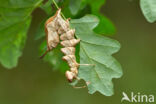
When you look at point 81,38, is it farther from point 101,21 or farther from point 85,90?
point 85,90

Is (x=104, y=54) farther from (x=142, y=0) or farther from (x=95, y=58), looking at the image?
(x=142, y=0)

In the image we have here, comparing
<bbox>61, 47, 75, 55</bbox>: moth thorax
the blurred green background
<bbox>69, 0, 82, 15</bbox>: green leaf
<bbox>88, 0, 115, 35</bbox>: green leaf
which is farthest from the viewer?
the blurred green background

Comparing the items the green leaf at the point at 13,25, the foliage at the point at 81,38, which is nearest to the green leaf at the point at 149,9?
the foliage at the point at 81,38

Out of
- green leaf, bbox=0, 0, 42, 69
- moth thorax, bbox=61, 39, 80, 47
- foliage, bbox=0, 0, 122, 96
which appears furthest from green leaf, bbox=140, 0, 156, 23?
green leaf, bbox=0, 0, 42, 69

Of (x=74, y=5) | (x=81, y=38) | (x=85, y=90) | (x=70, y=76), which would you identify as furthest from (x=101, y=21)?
(x=85, y=90)

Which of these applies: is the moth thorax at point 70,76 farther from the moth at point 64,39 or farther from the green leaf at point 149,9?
the green leaf at point 149,9

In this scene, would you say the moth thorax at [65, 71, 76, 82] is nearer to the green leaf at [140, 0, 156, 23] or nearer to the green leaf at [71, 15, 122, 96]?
the green leaf at [71, 15, 122, 96]
